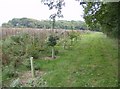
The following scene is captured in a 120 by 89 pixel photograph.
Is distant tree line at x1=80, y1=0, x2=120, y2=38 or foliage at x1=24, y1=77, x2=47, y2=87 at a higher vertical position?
distant tree line at x1=80, y1=0, x2=120, y2=38

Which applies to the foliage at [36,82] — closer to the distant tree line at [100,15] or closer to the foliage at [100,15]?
the distant tree line at [100,15]

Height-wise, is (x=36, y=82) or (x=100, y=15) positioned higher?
(x=100, y=15)

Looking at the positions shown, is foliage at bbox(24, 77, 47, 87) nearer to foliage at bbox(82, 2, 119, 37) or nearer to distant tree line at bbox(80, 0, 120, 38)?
distant tree line at bbox(80, 0, 120, 38)

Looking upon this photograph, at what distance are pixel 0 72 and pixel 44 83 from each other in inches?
90.0

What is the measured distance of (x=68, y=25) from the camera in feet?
139

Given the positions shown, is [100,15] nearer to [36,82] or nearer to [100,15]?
[100,15]

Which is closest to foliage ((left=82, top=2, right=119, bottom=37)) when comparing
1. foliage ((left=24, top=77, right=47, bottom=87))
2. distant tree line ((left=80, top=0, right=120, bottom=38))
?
distant tree line ((left=80, top=0, right=120, bottom=38))

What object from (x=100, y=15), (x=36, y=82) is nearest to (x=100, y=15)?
(x=100, y=15)

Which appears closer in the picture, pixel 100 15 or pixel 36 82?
pixel 36 82

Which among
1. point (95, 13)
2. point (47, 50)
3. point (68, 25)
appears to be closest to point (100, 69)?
point (47, 50)

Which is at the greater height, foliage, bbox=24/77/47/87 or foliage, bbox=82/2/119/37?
foliage, bbox=82/2/119/37

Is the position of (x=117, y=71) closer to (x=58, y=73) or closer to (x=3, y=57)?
(x=58, y=73)

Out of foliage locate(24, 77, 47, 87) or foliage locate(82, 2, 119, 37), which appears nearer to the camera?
foliage locate(24, 77, 47, 87)

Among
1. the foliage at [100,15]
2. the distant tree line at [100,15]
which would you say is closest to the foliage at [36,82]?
the distant tree line at [100,15]
